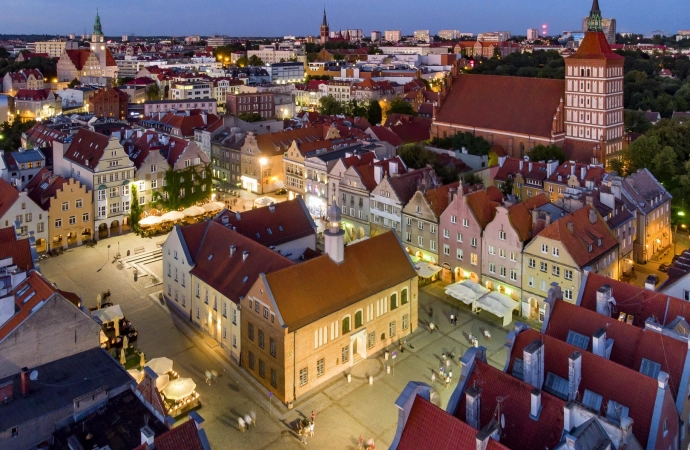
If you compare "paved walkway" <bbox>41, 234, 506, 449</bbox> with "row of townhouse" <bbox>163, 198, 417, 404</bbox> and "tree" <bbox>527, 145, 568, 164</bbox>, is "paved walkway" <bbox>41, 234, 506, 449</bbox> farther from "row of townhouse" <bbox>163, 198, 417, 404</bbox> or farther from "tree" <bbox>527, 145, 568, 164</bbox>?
"tree" <bbox>527, 145, 568, 164</bbox>

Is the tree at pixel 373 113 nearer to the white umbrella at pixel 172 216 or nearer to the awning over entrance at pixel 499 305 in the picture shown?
the white umbrella at pixel 172 216

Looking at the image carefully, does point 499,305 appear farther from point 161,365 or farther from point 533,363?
point 161,365

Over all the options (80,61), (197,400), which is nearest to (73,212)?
(197,400)

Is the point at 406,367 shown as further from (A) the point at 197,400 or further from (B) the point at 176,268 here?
(B) the point at 176,268

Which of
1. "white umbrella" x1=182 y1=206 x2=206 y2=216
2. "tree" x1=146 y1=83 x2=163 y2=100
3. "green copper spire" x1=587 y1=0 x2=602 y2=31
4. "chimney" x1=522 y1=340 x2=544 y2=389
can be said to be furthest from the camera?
"tree" x1=146 y1=83 x2=163 y2=100

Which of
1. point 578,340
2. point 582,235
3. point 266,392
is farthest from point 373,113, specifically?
point 578,340

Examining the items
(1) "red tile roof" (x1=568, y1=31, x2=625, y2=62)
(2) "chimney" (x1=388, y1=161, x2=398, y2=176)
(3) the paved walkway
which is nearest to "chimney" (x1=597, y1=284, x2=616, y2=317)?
(3) the paved walkway
